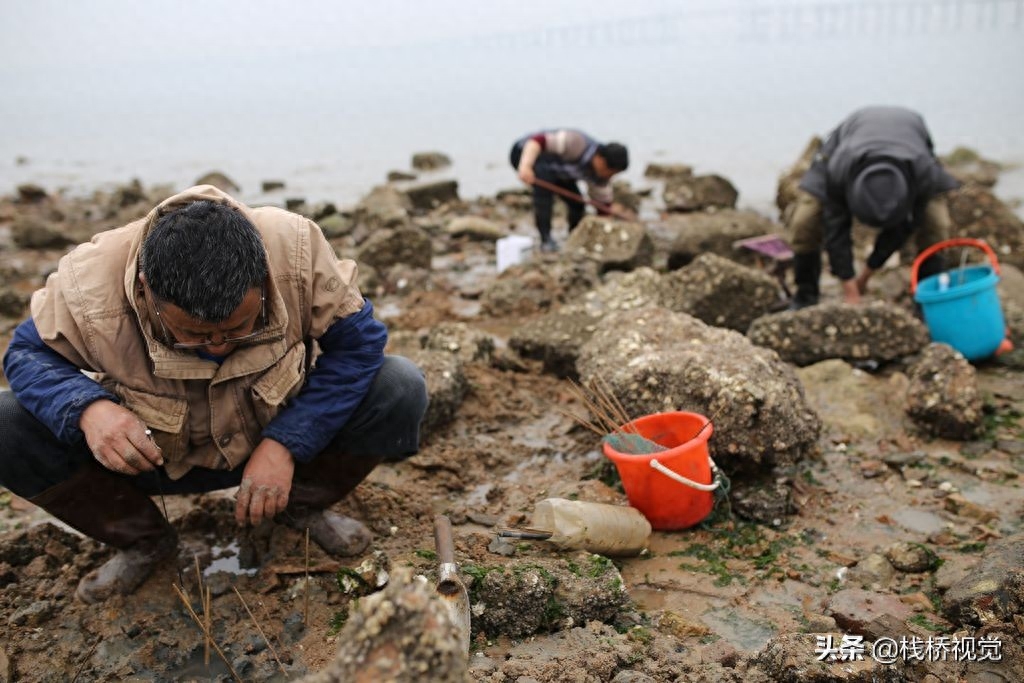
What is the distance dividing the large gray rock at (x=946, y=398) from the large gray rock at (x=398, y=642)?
9.89 feet

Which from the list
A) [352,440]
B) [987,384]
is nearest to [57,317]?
[352,440]

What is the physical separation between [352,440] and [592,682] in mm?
1132

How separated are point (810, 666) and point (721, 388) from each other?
1310 mm

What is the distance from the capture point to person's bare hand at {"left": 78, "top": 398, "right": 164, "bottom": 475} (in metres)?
2.39

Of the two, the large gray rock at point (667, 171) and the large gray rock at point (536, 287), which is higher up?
the large gray rock at point (536, 287)

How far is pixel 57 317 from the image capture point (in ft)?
8.09

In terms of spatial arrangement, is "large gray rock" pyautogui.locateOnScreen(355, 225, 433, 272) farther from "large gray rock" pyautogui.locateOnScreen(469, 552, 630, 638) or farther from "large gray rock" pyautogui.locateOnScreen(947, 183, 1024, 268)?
"large gray rock" pyautogui.locateOnScreen(469, 552, 630, 638)

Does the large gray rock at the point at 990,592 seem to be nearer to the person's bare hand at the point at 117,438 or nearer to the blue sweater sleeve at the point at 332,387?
the blue sweater sleeve at the point at 332,387

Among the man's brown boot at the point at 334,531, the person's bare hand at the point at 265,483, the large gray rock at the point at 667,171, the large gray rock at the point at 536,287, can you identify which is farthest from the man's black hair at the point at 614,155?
the person's bare hand at the point at 265,483

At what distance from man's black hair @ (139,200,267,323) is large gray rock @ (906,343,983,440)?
2.97 meters

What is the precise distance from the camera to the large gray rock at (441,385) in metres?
3.91

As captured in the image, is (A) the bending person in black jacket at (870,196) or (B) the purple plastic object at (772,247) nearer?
(A) the bending person in black jacket at (870,196)

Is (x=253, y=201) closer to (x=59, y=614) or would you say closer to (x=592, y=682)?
(x=59, y=614)

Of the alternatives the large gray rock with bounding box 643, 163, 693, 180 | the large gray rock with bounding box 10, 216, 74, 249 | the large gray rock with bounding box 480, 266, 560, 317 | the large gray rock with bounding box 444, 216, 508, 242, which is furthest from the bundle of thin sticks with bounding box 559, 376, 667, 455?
the large gray rock with bounding box 643, 163, 693, 180
